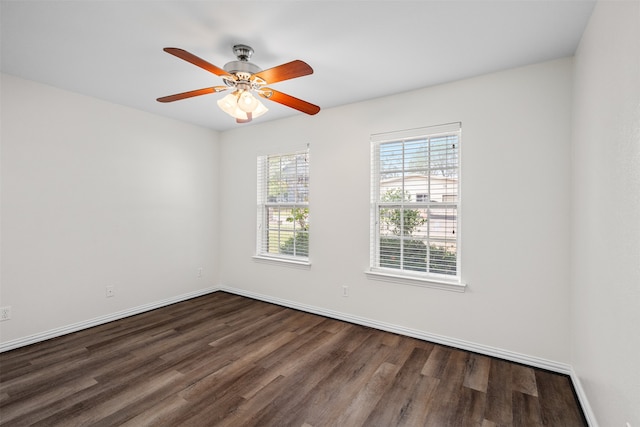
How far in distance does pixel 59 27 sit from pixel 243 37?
48.2 inches

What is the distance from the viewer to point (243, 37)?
7.00 feet

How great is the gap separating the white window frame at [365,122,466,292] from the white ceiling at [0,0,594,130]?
18.4 inches

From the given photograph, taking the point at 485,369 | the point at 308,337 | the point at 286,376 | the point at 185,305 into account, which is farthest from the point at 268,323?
the point at 485,369

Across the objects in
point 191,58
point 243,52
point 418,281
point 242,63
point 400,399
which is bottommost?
point 400,399

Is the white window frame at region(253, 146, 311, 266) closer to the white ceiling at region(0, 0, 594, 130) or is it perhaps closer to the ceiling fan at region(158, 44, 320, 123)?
the white ceiling at region(0, 0, 594, 130)

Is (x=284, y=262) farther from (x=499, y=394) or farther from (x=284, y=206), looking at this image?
(x=499, y=394)

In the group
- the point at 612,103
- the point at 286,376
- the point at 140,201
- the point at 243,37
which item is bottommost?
the point at 286,376

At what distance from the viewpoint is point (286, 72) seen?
6.34ft

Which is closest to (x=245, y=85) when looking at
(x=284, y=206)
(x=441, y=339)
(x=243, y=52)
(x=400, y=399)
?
(x=243, y=52)

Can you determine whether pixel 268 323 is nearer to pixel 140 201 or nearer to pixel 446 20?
pixel 140 201

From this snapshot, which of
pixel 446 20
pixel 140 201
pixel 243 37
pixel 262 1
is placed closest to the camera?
pixel 262 1

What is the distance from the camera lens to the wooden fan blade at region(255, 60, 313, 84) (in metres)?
1.82

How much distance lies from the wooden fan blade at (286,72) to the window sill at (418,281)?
2.18 metres

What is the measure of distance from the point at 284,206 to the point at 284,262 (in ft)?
2.51
